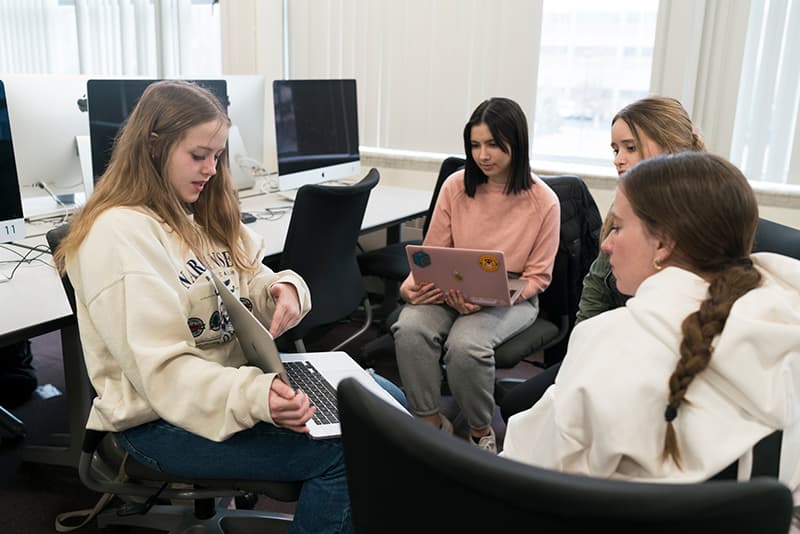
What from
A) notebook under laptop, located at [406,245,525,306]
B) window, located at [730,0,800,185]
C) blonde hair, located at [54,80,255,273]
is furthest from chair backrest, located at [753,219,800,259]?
window, located at [730,0,800,185]

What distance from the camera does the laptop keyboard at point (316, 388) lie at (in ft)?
4.77

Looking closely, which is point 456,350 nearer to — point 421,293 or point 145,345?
point 421,293

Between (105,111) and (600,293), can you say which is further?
(105,111)

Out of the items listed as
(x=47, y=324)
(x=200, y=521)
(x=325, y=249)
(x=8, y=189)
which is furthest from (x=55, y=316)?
(x=325, y=249)

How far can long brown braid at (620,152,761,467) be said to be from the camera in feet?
3.43

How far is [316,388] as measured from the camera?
158 cm

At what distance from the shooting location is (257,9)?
4.02m

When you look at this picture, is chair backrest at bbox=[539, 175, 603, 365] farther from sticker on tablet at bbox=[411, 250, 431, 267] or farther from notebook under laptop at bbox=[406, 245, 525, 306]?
sticker on tablet at bbox=[411, 250, 431, 267]

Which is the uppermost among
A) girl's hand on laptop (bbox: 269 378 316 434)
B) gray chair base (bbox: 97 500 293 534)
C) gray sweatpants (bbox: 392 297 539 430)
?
girl's hand on laptop (bbox: 269 378 316 434)

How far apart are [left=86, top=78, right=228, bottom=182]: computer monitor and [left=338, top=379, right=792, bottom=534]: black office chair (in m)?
1.88

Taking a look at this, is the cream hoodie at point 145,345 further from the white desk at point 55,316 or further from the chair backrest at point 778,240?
the chair backrest at point 778,240

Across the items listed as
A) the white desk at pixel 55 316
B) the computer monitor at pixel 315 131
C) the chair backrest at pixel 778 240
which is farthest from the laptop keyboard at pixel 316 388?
the computer monitor at pixel 315 131

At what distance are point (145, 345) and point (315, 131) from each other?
80.6 inches

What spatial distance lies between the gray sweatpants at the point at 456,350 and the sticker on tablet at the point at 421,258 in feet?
0.62
